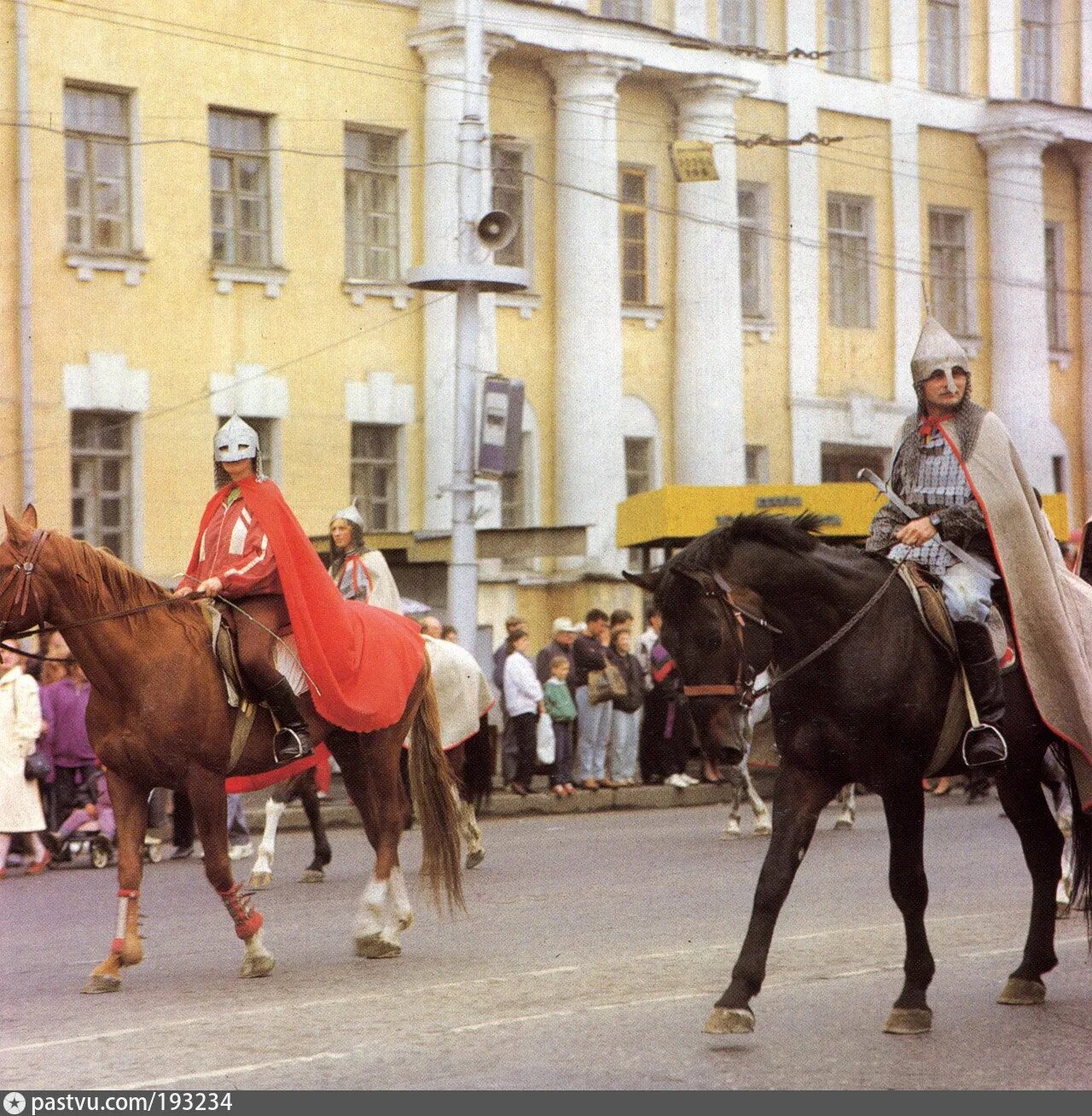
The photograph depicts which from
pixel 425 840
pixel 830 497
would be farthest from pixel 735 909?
pixel 830 497

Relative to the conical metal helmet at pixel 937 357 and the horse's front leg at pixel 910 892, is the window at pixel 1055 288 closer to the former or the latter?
the conical metal helmet at pixel 937 357

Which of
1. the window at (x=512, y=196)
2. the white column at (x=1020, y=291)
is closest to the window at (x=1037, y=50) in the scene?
the white column at (x=1020, y=291)

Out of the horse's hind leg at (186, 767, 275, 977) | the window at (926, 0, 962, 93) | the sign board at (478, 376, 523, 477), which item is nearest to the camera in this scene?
the horse's hind leg at (186, 767, 275, 977)

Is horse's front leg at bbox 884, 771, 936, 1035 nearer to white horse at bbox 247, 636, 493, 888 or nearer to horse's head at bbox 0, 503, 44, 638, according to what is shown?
horse's head at bbox 0, 503, 44, 638

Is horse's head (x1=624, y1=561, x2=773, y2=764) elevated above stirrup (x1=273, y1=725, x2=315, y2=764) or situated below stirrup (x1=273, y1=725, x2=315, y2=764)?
above

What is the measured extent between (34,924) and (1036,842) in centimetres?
636

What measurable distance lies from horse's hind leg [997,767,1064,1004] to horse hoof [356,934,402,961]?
3.18 meters

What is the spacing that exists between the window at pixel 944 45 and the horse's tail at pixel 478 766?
2329 centimetres

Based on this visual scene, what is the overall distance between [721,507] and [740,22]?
37.5 feet

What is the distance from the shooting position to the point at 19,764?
17844 mm

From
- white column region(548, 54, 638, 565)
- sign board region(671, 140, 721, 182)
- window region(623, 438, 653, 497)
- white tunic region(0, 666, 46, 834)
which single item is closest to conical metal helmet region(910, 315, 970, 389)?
white tunic region(0, 666, 46, 834)

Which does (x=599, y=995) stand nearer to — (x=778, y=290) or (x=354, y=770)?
(x=354, y=770)

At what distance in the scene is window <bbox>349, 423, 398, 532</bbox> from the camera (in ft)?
102

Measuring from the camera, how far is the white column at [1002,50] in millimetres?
38500
